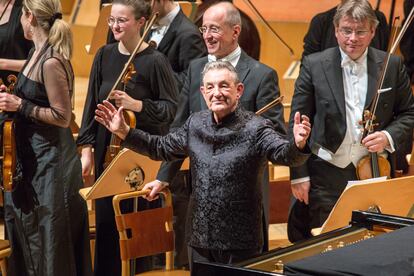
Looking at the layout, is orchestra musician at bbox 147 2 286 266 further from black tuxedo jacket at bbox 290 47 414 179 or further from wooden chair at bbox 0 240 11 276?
wooden chair at bbox 0 240 11 276

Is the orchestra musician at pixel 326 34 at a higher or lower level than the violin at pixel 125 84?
higher

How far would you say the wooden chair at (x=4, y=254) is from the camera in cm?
463

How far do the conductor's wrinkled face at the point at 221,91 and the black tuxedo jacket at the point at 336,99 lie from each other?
767 millimetres

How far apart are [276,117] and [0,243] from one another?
134cm

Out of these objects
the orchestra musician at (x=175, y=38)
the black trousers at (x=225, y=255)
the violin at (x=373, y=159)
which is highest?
the orchestra musician at (x=175, y=38)

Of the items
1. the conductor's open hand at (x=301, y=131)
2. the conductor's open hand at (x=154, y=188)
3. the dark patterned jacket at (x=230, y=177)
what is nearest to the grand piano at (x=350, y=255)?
the conductor's open hand at (x=301, y=131)

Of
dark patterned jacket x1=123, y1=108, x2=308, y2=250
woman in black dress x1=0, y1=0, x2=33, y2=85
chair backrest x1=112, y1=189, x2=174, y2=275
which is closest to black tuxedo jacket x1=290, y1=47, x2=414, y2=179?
chair backrest x1=112, y1=189, x2=174, y2=275

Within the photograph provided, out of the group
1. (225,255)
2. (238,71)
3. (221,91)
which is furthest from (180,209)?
(221,91)

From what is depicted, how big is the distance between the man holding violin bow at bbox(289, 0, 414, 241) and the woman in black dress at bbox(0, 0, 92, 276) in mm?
984

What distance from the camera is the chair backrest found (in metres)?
4.21

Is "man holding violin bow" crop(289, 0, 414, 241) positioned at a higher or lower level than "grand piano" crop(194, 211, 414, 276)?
higher

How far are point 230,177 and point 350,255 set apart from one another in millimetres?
1054

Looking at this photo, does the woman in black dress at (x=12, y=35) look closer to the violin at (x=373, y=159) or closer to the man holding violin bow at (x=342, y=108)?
the man holding violin bow at (x=342, y=108)

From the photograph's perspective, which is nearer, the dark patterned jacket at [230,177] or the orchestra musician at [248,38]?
the dark patterned jacket at [230,177]
